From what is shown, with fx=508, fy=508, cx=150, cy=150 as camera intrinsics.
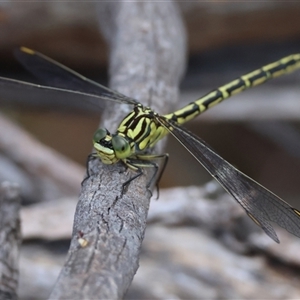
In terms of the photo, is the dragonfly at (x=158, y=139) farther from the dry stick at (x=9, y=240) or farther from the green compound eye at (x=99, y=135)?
the dry stick at (x=9, y=240)

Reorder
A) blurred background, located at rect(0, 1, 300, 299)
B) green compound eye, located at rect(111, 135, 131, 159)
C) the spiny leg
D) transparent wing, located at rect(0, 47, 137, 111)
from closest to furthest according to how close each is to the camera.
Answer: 1. the spiny leg
2. green compound eye, located at rect(111, 135, 131, 159)
3. transparent wing, located at rect(0, 47, 137, 111)
4. blurred background, located at rect(0, 1, 300, 299)

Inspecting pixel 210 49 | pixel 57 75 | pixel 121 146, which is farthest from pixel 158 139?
pixel 210 49

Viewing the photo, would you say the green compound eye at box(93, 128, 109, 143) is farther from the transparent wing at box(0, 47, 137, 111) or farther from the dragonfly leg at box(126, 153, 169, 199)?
the transparent wing at box(0, 47, 137, 111)

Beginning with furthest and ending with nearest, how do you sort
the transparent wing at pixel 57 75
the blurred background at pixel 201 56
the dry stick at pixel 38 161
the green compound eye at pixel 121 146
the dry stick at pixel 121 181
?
the blurred background at pixel 201 56, the dry stick at pixel 38 161, the transparent wing at pixel 57 75, the green compound eye at pixel 121 146, the dry stick at pixel 121 181

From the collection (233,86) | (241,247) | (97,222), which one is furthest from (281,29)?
(97,222)

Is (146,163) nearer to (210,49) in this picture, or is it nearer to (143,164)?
(143,164)

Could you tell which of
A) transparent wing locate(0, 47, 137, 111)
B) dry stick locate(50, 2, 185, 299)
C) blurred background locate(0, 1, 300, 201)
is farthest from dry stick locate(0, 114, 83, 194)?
dry stick locate(50, 2, 185, 299)

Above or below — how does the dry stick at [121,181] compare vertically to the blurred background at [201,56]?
below

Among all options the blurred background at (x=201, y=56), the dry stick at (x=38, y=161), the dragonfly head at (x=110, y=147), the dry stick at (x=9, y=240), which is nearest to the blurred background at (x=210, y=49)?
the blurred background at (x=201, y=56)
